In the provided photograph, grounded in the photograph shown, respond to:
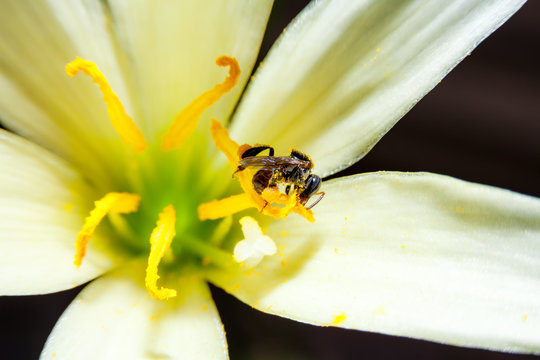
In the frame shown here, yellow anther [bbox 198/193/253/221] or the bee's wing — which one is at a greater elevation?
yellow anther [bbox 198/193/253/221]

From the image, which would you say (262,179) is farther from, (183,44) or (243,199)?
(183,44)

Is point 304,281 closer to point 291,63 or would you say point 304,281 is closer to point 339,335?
point 291,63

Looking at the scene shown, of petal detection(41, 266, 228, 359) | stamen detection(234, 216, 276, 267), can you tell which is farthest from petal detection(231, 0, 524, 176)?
petal detection(41, 266, 228, 359)

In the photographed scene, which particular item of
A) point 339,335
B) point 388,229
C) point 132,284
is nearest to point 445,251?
point 388,229

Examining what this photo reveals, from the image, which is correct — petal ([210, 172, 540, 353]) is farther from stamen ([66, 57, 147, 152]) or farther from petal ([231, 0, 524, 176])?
stamen ([66, 57, 147, 152])

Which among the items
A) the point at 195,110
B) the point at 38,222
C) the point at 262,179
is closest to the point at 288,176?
the point at 262,179

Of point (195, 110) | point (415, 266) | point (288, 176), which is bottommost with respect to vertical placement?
point (415, 266)
